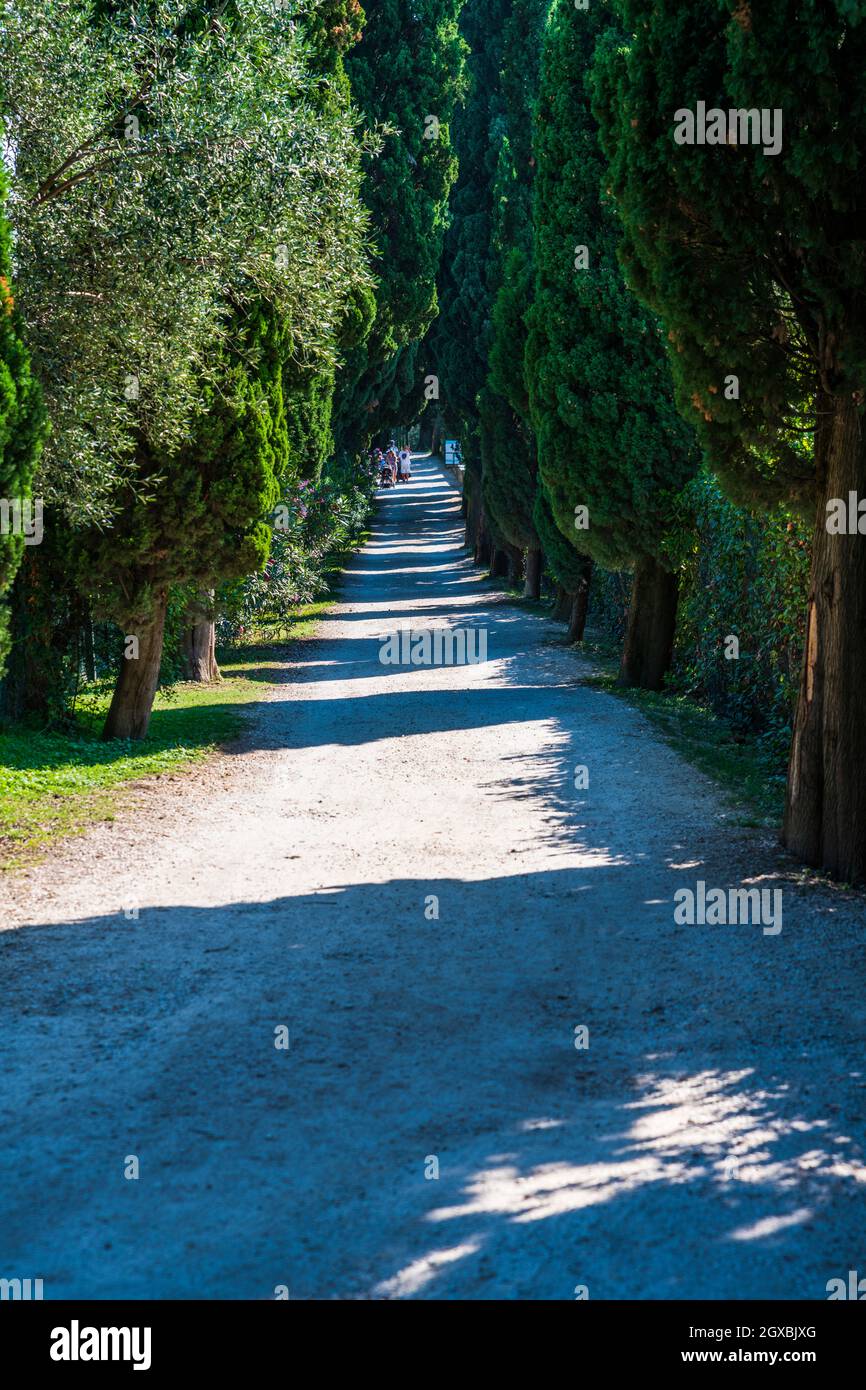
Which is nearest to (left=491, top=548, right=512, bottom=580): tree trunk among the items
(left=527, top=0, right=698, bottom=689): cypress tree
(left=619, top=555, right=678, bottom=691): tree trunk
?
(left=527, top=0, right=698, bottom=689): cypress tree

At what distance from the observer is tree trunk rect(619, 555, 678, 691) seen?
1591cm

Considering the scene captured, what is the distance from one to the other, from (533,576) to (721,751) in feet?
59.0

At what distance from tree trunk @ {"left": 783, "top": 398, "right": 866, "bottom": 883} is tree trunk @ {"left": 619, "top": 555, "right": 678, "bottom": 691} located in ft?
26.5

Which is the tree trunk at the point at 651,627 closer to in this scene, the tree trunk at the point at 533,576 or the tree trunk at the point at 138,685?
the tree trunk at the point at 138,685

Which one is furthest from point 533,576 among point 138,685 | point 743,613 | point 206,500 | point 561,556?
point 138,685

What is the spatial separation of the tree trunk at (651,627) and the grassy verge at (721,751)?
32cm

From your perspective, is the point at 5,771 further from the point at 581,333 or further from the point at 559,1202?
the point at 581,333

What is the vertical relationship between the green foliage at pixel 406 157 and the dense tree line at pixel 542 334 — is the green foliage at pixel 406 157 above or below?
above

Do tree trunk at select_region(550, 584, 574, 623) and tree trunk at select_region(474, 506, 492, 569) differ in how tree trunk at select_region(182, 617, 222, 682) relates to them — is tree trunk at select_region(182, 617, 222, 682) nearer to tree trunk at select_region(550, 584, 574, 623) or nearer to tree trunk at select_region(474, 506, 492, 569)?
tree trunk at select_region(550, 584, 574, 623)

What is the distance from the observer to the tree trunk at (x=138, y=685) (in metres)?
12.2

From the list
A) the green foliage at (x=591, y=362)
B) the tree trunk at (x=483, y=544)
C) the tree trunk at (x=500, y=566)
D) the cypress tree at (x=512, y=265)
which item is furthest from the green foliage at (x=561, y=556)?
the tree trunk at (x=483, y=544)
